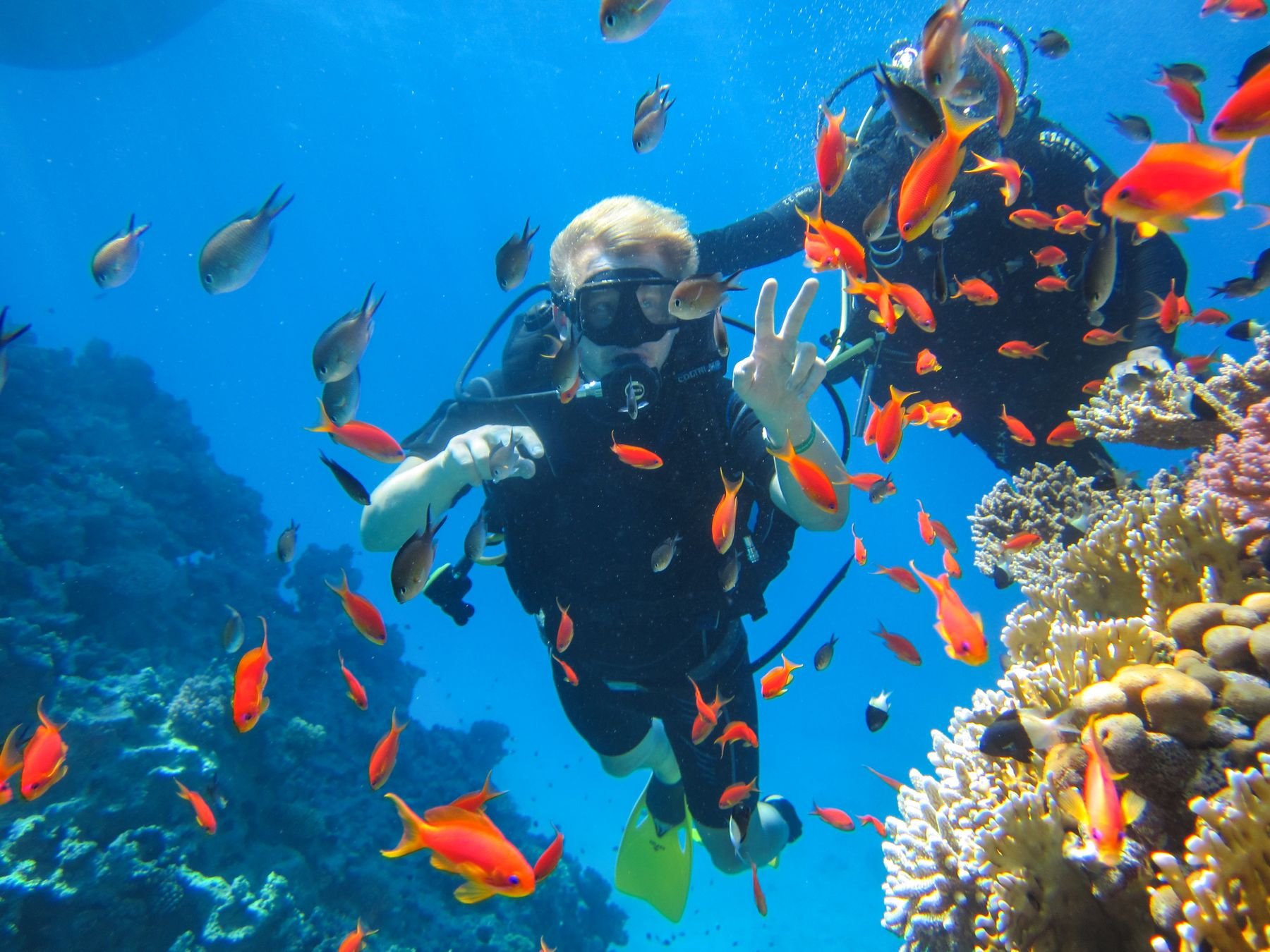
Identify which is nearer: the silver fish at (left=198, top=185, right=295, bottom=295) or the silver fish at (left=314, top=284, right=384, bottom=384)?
the silver fish at (left=314, top=284, right=384, bottom=384)

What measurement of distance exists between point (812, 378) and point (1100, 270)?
1797mm

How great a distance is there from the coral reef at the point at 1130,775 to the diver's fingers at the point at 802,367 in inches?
58.0

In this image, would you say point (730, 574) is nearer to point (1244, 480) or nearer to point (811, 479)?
point (811, 479)

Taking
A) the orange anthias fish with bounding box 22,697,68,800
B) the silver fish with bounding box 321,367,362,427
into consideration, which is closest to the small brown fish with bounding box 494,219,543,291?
the silver fish with bounding box 321,367,362,427

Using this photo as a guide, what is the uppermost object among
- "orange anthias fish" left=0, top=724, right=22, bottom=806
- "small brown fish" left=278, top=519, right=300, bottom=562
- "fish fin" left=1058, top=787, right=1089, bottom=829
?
"small brown fish" left=278, top=519, right=300, bottom=562

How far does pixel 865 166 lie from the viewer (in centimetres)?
502

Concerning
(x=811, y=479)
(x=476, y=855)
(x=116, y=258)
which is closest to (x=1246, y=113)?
(x=811, y=479)

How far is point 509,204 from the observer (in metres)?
66.8

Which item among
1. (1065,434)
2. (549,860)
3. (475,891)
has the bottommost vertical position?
(475,891)

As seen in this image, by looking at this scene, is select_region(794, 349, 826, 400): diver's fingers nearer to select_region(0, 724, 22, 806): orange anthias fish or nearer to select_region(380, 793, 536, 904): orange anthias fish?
select_region(380, 793, 536, 904): orange anthias fish

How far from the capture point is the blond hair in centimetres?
386

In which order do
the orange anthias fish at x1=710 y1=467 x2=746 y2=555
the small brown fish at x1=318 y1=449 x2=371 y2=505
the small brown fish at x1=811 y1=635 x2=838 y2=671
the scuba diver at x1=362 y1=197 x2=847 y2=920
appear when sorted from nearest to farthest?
the small brown fish at x1=318 y1=449 x2=371 y2=505 → the orange anthias fish at x1=710 y1=467 x2=746 y2=555 → the scuba diver at x1=362 y1=197 x2=847 y2=920 → the small brown fish at x1=811 y1=635 x2=838 y2=671

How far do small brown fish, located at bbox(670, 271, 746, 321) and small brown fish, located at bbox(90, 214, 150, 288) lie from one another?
3.94 m

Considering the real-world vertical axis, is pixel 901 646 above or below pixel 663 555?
above
